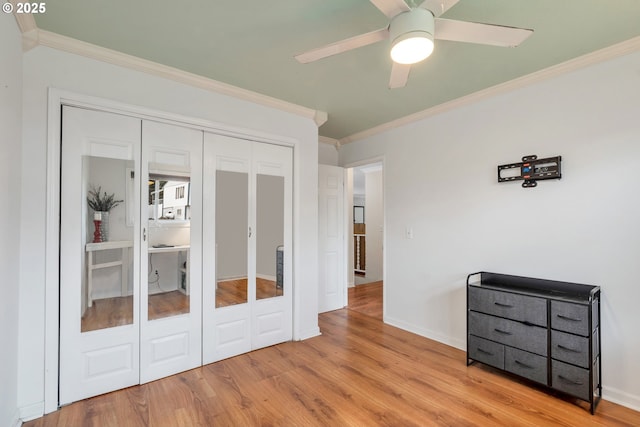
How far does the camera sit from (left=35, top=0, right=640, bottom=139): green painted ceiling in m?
1.72

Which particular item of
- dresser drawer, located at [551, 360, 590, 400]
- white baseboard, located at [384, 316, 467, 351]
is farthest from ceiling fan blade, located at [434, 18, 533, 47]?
white baseboard, located at [384, 316, 467, 351]

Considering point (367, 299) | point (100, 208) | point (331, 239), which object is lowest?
point (367, 299)

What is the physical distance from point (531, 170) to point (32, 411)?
402 cm

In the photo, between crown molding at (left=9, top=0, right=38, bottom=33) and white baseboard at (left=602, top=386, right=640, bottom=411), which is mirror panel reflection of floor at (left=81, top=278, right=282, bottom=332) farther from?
white baseboard at (left=602, top=386, right=640, bottom=411)

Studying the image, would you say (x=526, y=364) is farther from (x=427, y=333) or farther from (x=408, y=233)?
(x=408, y=233)

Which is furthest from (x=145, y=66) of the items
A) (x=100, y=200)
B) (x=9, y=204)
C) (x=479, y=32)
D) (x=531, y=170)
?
(x=531, y=170)

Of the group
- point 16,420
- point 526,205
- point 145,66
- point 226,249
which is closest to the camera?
point 16,420

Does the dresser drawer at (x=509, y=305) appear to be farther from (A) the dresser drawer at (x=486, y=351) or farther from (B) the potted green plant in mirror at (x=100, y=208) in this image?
(B) the potted green plant in mirror at (x=100, y=208)

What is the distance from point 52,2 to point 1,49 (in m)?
0.41

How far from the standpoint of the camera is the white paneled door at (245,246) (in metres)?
2.70

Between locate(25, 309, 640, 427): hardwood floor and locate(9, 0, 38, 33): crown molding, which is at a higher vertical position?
locate(9, 0, 38, 33): crown molding

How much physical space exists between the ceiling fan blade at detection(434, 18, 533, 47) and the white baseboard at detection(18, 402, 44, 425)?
328cm

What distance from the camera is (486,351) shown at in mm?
2516

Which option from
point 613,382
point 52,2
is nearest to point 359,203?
point 613,382
